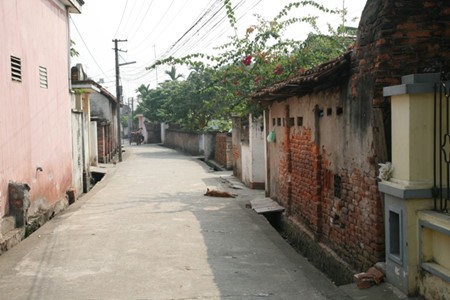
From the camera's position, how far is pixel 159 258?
7.76 meters

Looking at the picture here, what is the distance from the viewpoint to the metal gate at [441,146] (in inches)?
191

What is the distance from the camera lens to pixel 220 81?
698 inches

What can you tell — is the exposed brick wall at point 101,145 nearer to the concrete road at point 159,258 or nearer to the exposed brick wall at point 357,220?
the concrete road at point 159,258

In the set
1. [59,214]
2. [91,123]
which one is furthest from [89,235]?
[91,123]

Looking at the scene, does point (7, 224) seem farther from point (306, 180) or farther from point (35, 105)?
point (306, 180)

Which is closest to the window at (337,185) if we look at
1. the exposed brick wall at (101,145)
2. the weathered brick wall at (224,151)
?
the weathered brick wall at (224,151)

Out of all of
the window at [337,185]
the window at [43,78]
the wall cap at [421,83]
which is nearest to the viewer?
the wall cap at [421,83]

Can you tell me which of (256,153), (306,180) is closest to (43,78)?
(306,180)

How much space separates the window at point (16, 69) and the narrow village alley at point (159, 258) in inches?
122

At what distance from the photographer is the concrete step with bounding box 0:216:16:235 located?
339 inches

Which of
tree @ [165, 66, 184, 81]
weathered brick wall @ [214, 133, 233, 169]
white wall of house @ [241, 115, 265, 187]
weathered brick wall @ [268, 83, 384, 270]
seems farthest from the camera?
tree @ [165, 66, 184, 81]

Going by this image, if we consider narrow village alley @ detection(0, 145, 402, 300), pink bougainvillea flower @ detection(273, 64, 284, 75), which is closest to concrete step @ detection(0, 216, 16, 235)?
narrow village alley @ detection(0, 145, 402, 300)

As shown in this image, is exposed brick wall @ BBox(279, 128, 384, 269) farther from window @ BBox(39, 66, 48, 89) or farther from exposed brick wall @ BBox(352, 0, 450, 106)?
window @ BBox(39, 66, 48, 89)

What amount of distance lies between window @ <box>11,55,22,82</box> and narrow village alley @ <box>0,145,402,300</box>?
3086mm
